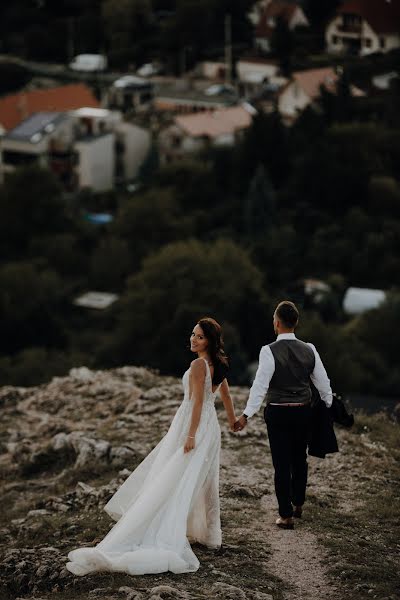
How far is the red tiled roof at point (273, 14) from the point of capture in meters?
62.4

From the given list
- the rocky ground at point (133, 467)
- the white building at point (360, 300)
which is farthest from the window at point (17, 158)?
the rocky ground at point (133, 467)

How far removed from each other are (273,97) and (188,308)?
31485 millimetres

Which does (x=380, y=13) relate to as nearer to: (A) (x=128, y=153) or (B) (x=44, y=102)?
(A) (x=128, y=153)

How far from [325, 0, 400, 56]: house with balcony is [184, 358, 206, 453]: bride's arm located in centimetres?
4528

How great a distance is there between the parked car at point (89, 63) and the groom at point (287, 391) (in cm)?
6930

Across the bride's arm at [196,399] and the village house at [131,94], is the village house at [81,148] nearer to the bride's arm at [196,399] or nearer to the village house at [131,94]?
the village house at [131,94]

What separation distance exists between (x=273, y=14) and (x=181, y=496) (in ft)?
186

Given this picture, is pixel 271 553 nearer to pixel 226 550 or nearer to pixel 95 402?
pixel 226 550

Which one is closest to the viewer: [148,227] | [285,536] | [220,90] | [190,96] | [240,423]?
[240,423]

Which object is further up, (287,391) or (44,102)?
(287,391)

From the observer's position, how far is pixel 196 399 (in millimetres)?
7969

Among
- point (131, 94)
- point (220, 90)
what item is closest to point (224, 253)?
point (220, 90)

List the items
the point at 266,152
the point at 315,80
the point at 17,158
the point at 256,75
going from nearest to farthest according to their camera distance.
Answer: the point at 266,152
the point at 315,80
the point at 17,158
the point at 256,75

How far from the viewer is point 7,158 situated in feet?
212
